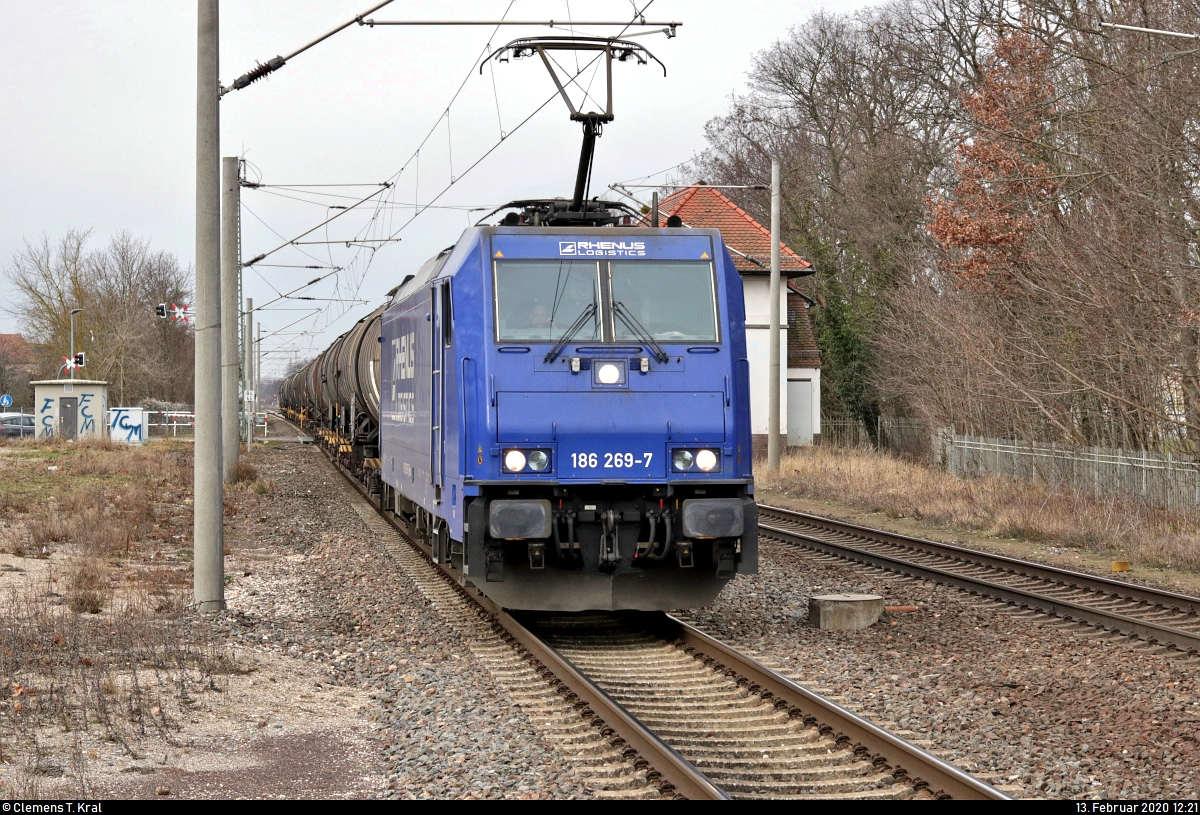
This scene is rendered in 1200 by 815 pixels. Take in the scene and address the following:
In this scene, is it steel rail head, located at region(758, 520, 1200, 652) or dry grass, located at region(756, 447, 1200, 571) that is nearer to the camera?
steel rail head, located at region(758, 520, 1200, 652)

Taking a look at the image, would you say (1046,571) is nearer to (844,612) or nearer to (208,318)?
(844,612)

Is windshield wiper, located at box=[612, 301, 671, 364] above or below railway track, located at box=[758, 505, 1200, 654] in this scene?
above

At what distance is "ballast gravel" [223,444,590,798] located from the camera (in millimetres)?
6258

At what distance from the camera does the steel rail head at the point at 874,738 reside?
5.66 metres

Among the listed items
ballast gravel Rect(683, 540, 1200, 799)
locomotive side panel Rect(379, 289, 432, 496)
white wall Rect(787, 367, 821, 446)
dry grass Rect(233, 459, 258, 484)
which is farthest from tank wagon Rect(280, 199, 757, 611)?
white wall Rect(787, 367, 821, 446)

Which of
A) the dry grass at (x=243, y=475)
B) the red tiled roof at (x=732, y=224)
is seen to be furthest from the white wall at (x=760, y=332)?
the dry grass at (x=243, y=475)

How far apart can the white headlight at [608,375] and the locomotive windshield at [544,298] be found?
0.91 ft

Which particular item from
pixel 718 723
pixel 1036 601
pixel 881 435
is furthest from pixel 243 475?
pixel 718 723

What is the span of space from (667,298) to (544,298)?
1.00 m

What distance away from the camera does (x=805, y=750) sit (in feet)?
21.9

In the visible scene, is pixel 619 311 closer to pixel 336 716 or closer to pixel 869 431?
pixel 336 716

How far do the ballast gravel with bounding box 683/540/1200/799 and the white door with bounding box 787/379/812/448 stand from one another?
2875 centimetres

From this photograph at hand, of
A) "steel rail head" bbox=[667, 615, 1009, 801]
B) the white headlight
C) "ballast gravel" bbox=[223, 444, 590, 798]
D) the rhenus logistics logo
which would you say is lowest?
"ballast gravel" bbox=[223, 444, 590, 798]

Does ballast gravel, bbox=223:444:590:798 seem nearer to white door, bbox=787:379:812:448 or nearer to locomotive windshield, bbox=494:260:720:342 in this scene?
locomotive windshield, bbox=494:260:720:342
